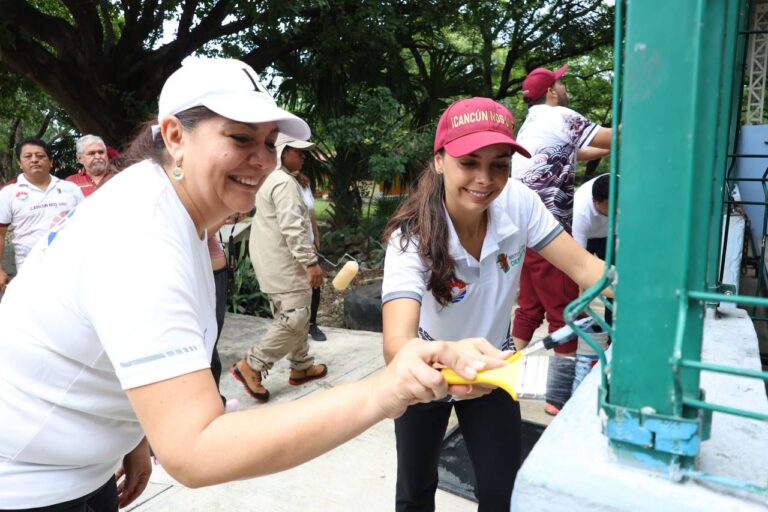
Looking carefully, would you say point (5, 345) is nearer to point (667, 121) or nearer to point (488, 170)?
point (667, 121)

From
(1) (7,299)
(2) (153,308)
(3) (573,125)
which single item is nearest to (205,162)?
(2) (153,308)

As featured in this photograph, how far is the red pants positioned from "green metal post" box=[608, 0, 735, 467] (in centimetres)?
289

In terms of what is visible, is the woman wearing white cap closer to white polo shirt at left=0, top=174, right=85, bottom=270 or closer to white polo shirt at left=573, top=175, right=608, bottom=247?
white polo shirt at left=573, top=175, right=608, bottom=247

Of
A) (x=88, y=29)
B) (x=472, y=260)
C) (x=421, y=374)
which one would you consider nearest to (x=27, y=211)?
(x=472, y=260)

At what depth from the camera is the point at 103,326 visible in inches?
41.4

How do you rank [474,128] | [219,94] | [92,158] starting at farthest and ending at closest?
1. [92,158]
2. [474,128]
3. [219,94]

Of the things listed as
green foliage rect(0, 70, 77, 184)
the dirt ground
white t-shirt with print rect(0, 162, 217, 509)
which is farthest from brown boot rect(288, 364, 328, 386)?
green foliage rect(0, 70, 77, 184)

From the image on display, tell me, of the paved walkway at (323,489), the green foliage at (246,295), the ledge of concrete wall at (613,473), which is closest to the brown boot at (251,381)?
the paved walkway at (323,489)

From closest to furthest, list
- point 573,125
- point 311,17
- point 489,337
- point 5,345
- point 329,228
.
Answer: point 5,345 → point 489,337 → point 573,125 → point 311,17 → point 329,228

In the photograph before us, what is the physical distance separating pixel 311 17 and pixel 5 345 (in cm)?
755

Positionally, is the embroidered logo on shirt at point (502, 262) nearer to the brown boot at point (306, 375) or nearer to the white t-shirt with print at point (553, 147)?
the white t-shirt with print at point (553, 147)

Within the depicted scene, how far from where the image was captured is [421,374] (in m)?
A: 1.08

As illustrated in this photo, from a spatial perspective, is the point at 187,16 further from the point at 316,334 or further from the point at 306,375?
the point at 306,375

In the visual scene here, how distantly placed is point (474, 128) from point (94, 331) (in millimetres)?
1279
